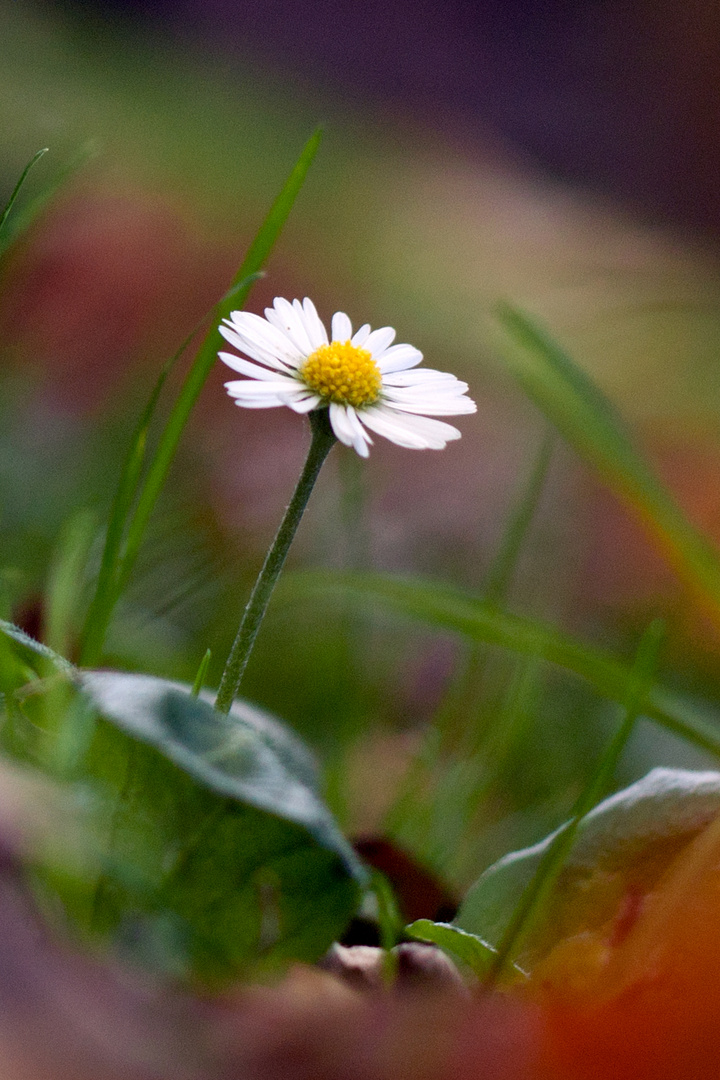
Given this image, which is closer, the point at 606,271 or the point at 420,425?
the point at 420,425

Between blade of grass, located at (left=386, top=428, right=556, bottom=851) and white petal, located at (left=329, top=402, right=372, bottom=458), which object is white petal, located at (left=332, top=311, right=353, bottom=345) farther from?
blade of grass, located at (left=386, top=428, right=556, bottom=851)

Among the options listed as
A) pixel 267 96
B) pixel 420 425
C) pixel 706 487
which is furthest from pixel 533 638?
pixel 267 96

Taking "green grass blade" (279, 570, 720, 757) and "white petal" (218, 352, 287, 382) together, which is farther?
"green grass blade" (279, 570, 720, 757)

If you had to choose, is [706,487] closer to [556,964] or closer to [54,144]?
[556,964]

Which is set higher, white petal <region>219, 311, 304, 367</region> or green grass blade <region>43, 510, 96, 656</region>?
white petal <region>219, 311, 304, 367</region>

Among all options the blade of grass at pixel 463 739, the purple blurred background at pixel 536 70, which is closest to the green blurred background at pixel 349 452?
the blade of grass at pixel 463 739

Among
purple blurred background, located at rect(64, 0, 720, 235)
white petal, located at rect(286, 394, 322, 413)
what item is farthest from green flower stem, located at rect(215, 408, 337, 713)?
purple blurred background, located at rect(64, 0, 720, 235)

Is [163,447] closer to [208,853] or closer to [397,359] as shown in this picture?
[397,359]
